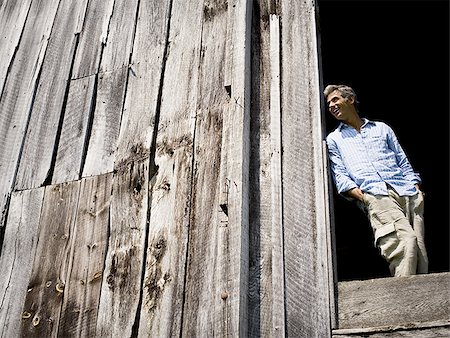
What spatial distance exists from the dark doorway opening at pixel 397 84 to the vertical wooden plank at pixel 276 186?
262cm

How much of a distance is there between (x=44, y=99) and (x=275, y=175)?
1.66 meters

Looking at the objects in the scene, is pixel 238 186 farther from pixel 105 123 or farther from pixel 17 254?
pixel 17 254

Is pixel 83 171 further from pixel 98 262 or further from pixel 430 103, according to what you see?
pixel 430 103

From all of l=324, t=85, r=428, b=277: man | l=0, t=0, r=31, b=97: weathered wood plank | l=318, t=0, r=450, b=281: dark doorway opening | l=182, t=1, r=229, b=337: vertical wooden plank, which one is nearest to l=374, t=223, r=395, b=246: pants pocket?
l=324, t=85, r=428, b=277: man

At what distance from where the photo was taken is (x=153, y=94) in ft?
12.7

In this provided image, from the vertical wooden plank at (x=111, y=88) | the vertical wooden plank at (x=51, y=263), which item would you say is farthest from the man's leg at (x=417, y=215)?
the vertical wooden plank at (x=51, y=263)

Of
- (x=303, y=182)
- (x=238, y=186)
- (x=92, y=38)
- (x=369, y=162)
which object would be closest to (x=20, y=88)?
(x=92, y=38)

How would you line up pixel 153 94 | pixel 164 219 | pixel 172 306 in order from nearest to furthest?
pixel 172 306, pixel 164 219, pixel 153 94

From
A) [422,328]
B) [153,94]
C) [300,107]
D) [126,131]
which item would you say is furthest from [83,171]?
[422,328]

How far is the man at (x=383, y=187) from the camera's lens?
11.5 feet

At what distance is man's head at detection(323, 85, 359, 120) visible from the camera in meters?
4.16

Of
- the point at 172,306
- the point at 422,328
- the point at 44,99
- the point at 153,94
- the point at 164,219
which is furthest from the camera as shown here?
the point at 44,99

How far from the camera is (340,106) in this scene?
4188 millimetres

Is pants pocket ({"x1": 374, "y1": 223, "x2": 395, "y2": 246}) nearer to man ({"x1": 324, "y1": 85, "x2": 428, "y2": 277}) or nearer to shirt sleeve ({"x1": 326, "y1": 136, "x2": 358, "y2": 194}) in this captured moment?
man ({"x1": 324, "y1": 85, "x2": 428, "y2": 277})
